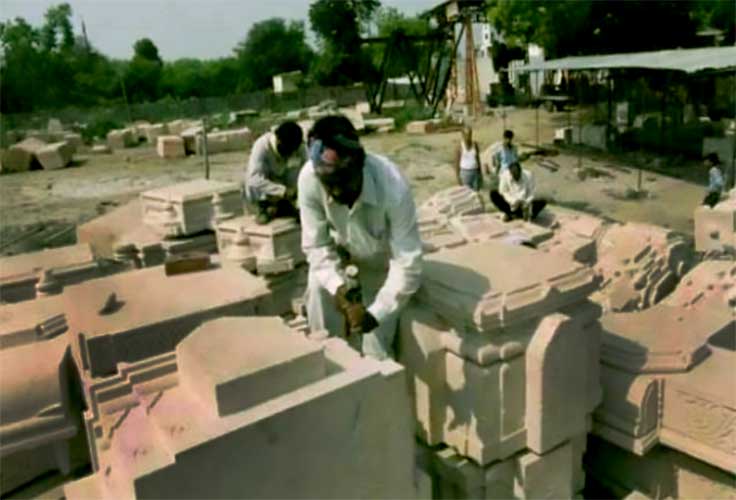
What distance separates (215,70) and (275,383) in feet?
177

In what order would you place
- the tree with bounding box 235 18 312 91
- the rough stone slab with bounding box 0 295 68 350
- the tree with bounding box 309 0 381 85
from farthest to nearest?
the tree with bounding box 235 18 312 91, the tree with bounding box 309 0 381 85, the rough stone slab with bounding box 0 295 68 350

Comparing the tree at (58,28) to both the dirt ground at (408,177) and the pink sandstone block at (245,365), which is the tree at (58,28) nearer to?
the dirt ground at (408,177)

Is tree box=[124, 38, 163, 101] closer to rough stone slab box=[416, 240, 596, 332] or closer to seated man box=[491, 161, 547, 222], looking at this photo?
seated man box=[491, 161, 547, 222]

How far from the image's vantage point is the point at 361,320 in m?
2.70

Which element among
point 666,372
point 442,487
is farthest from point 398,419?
point 666,372

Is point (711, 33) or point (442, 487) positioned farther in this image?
point (711, 33)

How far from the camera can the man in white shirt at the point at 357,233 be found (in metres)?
2.70

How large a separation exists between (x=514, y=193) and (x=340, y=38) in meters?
31.0

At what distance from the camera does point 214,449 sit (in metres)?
1.99

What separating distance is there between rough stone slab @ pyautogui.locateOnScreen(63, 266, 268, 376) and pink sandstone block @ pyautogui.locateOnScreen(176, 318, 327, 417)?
0.52 m

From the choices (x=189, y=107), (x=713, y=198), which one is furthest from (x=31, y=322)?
(x=189, y=107)

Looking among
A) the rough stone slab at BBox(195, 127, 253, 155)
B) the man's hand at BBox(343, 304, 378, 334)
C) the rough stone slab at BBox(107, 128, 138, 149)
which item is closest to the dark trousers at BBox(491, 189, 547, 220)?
the man's hand at BBox(343, 304, 378, 334)

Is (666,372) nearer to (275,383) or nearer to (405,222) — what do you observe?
(405,222)

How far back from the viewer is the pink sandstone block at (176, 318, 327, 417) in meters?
2.10
